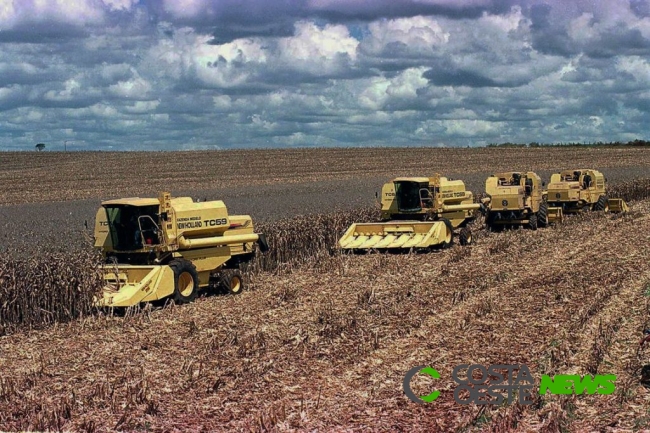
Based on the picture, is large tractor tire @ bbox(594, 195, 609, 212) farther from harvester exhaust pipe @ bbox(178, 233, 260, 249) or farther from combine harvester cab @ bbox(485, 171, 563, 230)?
harvester exhaust pipe @ bbox(178, 233, 260, 249)

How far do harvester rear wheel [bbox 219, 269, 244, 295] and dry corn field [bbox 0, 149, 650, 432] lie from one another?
0.23 m

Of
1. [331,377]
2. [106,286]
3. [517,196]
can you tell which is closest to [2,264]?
[106,286]

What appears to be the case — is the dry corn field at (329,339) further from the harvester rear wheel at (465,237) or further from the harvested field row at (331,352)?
the harvester rear wheel at (465,237)

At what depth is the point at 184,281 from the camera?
13672mm

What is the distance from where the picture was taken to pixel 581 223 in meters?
25.2

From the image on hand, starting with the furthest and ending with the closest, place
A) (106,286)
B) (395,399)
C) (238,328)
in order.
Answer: (106,286), (238,328), (395,399)

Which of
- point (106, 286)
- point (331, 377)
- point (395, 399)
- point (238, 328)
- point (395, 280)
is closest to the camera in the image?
point (395, 399)

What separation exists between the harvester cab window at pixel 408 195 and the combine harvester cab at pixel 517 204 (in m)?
3.84

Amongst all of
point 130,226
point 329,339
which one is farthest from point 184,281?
point 329,339

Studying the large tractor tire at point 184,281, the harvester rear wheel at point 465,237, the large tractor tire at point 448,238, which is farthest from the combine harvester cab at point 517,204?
the large tractor tire at point 184,281

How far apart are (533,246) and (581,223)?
21.6 feet

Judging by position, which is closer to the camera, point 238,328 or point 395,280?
point 238,328

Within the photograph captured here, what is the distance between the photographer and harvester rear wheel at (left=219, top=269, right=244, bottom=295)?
14.5 metres

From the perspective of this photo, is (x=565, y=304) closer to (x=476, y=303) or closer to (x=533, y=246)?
(x=476, y=303)
